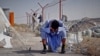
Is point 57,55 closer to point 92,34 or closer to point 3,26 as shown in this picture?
point 3,26

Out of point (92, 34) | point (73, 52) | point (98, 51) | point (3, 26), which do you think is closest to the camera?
point (98, 51)

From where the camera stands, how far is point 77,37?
10188 mm

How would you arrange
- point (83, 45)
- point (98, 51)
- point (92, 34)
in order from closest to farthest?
point (98, 51) < point (83, 45) < point (92, 34)

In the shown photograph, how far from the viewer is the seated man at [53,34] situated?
8.21 meters

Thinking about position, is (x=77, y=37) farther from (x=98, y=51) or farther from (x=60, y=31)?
(x=98, y=51)

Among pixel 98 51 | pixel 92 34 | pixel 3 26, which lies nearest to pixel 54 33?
pixel 98 51

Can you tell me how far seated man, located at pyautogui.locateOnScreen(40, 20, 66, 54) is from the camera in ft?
26.9

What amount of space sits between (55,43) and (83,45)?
1071 millimetres

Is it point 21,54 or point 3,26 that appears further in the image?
point 3,26

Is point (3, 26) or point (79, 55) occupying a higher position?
point (3, 26)

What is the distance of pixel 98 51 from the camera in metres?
7.52

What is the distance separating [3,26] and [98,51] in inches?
211

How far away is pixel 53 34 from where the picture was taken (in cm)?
841

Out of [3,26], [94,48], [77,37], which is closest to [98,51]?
[94,48]
